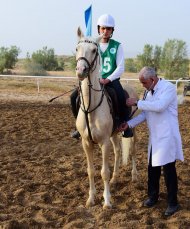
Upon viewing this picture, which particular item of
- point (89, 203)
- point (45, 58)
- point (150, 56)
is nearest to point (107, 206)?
point (89, 203)

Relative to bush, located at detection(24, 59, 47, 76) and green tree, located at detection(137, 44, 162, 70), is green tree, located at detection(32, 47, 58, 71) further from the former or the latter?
green tree, located at detection(137, 44, 162, 70)

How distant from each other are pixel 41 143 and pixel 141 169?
2.85 metres

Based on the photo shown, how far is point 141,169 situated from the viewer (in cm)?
648

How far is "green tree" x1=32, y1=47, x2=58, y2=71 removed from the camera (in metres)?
38.7

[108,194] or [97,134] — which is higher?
[97,134]

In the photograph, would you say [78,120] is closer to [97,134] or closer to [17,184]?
[97,134]

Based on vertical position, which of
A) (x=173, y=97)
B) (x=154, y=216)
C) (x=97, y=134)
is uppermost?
(x=173, y=97)

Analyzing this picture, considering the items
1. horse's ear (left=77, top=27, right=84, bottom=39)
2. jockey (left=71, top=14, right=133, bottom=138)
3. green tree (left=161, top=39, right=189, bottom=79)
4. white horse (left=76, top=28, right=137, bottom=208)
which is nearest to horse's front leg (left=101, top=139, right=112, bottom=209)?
white horse (left=76, top=28, right=137, bottom=208)

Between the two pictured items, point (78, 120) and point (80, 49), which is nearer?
point (80, 49)

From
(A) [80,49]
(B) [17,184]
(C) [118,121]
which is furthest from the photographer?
(B) [17,184]

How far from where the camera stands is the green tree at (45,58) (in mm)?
38688

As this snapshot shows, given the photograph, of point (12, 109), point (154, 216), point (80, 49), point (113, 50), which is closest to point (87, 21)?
point (113, 50)

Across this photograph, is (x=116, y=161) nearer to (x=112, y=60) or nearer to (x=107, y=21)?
(x=112, y=60)

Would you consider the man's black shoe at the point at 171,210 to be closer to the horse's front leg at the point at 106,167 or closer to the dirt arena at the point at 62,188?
the dirt arena at the point at 62,188
